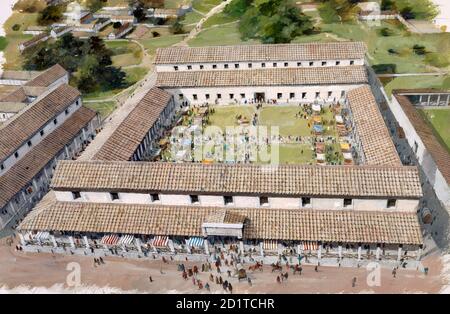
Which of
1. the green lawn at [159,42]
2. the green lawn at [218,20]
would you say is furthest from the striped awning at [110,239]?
the green lawn at [218,20]

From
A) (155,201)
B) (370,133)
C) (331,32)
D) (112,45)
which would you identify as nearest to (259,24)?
(331,32)

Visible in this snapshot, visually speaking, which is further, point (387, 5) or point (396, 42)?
point (387, 5)

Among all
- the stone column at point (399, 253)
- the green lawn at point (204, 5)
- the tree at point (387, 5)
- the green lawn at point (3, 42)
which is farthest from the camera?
the green lawn at point (204, 5)

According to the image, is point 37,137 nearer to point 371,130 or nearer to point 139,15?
point 371,130

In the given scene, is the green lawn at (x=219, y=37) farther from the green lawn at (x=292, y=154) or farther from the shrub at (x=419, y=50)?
the green lawn at (x=292, y=154)

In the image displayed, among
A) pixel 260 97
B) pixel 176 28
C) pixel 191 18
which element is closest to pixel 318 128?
pixel 260 97

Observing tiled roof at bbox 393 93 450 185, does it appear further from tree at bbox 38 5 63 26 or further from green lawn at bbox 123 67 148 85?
tree at bbox 38 5 63 26
